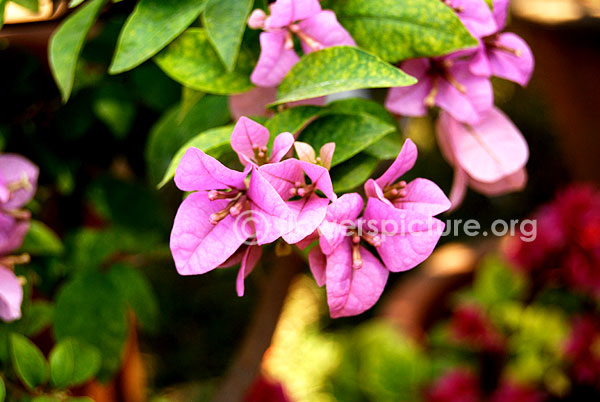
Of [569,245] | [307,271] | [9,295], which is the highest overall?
[9,295]

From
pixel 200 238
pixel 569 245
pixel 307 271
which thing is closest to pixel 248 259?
pixel 200 238

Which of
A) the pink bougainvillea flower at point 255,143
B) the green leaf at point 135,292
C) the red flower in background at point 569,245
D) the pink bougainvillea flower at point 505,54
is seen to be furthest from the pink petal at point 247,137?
the red flower in background at point 569,245

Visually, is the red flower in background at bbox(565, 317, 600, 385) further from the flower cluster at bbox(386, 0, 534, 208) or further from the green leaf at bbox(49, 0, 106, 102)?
the green leaf at bbox(49, 0, 106, 102)

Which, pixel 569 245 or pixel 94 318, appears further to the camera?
pixel 569 245

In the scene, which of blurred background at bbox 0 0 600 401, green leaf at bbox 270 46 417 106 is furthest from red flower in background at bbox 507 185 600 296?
green leaf at bbox 270 46 417 106

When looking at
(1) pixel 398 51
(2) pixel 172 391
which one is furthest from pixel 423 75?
(2) pixel 172 391

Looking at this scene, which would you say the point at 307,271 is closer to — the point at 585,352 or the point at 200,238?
the point at 585,352
